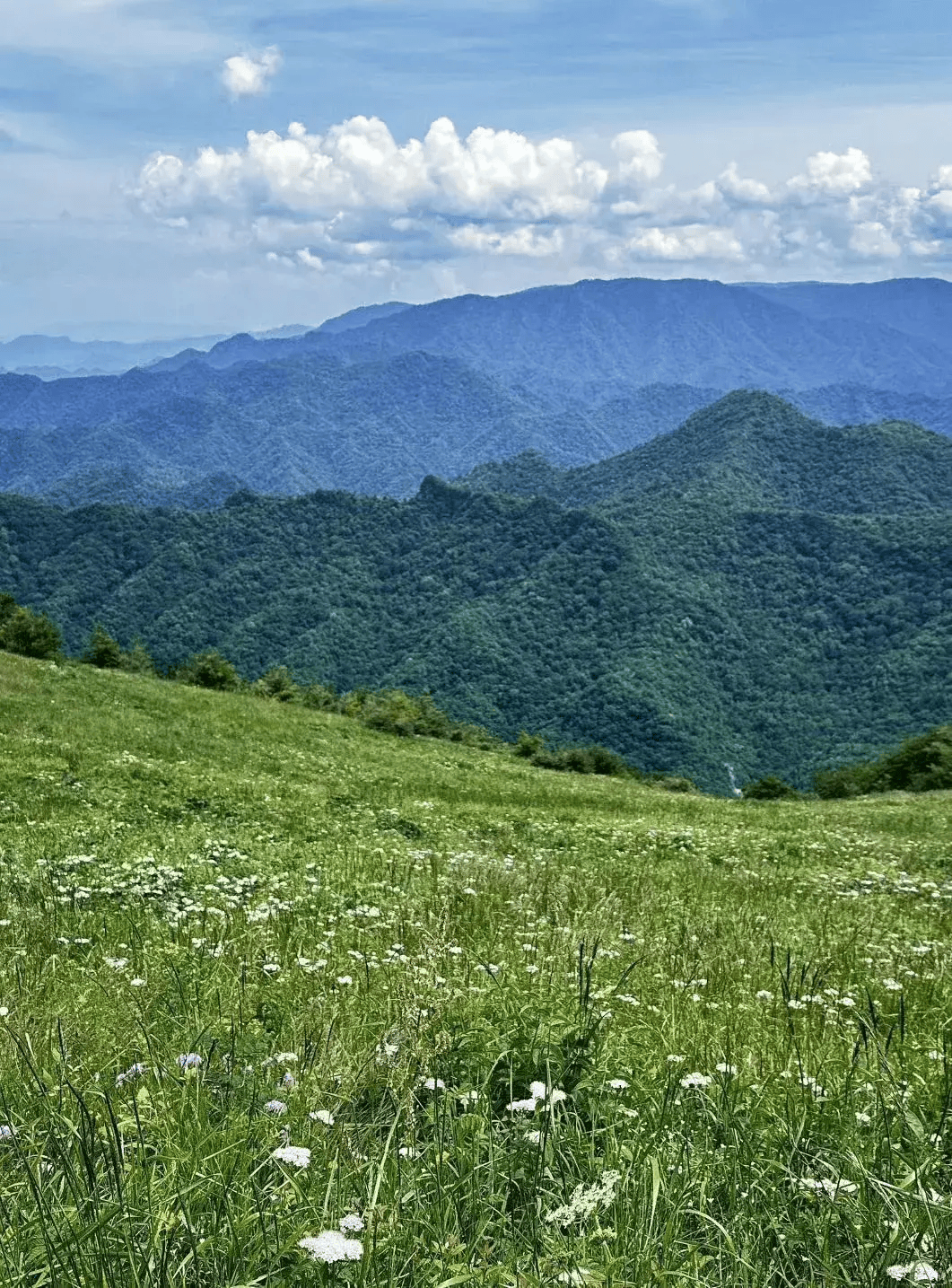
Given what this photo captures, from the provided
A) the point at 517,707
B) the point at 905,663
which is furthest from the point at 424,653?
the point at 905,663

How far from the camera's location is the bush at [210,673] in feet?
145

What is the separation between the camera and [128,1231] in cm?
275

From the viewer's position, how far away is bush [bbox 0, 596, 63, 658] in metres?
37.7

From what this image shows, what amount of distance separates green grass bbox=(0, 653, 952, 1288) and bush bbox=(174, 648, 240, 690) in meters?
30.6

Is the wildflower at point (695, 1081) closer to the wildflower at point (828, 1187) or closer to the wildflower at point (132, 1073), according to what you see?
the wildflower at point (828, 1187)

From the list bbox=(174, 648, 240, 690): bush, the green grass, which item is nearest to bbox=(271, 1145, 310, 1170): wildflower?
the green grass

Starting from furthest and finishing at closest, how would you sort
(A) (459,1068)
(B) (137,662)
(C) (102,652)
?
(B) (137,662), (C) (102,652), (A) (459,1068)

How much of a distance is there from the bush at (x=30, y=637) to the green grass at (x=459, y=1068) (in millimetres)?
25796

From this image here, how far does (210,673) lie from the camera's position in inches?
1741

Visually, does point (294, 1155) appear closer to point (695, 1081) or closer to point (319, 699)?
point (695, 1081)

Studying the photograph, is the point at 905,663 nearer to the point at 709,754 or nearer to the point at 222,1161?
the point at 709,754

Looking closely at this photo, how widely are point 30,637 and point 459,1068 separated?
3724cm

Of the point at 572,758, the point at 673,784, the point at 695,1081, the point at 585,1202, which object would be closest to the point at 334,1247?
the point at 585,1202

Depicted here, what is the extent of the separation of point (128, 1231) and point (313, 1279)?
1.79ft
